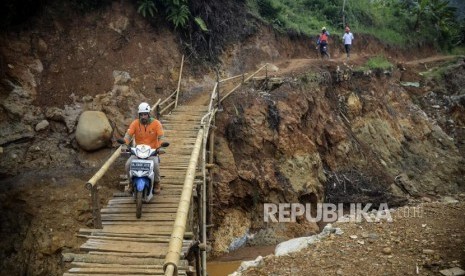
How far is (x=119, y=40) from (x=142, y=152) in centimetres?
854

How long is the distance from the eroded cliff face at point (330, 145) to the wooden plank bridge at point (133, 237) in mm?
4720

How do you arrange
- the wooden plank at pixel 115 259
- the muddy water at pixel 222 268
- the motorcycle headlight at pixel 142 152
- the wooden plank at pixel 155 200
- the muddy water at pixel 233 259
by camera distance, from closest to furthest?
1. the wooden plank at pixel 115 259
2. the motorcycle headlight at pixel 142 152
3. the wooden plank at pixel 155 200
4. the muddy water at pixel 222 268
5. the muddy water at pixel 233 259

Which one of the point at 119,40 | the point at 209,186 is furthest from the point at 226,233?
the point at 119,40

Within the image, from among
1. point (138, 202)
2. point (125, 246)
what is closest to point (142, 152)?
point (138, 202)

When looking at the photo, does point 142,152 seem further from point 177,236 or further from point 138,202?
point 177,236

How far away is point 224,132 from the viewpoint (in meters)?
14.1

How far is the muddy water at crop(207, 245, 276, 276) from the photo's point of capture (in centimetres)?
1131

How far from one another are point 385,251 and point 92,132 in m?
8.58

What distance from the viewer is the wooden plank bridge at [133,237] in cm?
564

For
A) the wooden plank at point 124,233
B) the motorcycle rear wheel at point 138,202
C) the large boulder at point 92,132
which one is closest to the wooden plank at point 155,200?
the motorcycle rear wheel at point 138,202

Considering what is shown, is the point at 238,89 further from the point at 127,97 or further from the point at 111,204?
the point at 111,204

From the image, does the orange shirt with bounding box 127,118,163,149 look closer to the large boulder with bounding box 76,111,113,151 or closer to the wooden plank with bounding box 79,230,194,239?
the wooden plank with bounding box 79,230,194,239

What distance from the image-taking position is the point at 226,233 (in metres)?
12.7

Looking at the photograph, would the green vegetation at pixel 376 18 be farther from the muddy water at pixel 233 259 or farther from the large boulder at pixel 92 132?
the muddy water at pixel 233 259
